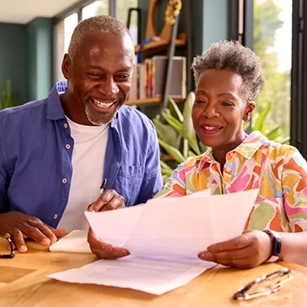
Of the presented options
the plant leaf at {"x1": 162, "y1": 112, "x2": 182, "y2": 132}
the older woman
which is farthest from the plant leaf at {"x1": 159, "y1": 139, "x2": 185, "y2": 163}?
the older woman

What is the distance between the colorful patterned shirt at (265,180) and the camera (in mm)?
1444

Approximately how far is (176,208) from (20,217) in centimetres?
65

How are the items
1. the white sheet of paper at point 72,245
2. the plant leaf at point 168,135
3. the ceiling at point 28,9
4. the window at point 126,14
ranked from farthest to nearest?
the ceiling at point 28,9 < the window at point 126,14 < the plant leaf at point 168,135 < the white sheet of paper at point 72,245

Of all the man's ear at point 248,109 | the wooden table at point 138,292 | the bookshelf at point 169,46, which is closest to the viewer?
the wooden table at point 138,292


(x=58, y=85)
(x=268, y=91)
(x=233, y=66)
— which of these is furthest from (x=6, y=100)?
(x=233, y=66)

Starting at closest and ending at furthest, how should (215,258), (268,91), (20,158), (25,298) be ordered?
(25,298) < (215,258) < (20,158) < (268,91)

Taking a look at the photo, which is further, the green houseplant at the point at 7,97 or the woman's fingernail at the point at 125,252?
the green houseplant at the point at 7,97

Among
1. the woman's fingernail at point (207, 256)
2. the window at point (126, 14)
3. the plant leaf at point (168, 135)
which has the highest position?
the window at point (126, 14)

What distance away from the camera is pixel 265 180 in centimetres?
151

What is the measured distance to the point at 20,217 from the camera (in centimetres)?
157

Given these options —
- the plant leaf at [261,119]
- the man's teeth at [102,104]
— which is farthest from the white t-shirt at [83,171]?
the plant leaf at [261,119]

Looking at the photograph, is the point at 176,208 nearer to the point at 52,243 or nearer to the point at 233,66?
the point at 52,243

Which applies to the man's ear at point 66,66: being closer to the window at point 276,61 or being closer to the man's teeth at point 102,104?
the man's teeth at point 102,104

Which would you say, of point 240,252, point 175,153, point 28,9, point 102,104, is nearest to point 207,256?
point 240,252
